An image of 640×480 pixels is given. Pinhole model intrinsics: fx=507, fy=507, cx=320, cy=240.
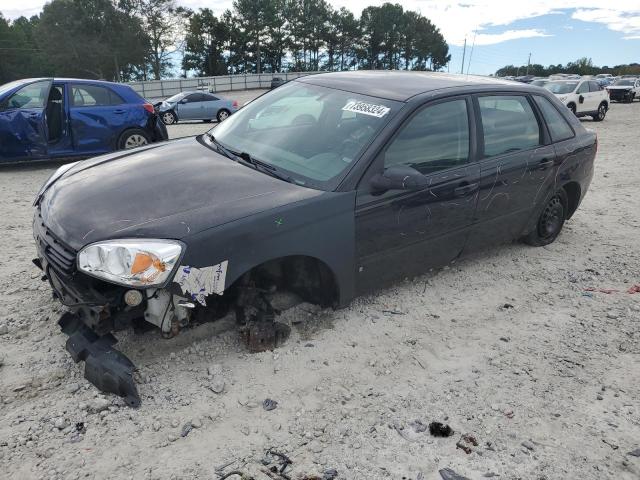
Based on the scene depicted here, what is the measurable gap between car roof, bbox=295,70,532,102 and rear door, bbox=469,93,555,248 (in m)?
0.24

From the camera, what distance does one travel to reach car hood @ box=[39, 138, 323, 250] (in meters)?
2.69

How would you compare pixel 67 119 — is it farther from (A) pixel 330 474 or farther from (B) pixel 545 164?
(A) pixel 330 474

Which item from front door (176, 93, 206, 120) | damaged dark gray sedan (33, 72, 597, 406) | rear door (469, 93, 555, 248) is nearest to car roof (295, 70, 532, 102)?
damaged dark gray sedan (33, 72, 597, 406)

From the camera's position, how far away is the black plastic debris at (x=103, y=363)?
2.59 m

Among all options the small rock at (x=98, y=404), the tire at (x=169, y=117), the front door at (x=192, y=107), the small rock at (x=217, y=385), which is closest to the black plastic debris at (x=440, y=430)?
the small rock at (x=217, y=385)

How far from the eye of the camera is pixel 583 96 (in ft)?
60.0

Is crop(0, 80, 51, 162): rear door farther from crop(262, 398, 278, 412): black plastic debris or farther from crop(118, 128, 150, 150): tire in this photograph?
crop(262, 398, 278, 412): black plastic debris

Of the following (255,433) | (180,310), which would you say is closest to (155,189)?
(180,310)

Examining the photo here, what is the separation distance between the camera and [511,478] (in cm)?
Answer: 234

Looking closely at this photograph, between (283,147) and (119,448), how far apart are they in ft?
6.92

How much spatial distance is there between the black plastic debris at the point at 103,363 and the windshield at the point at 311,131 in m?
1.46

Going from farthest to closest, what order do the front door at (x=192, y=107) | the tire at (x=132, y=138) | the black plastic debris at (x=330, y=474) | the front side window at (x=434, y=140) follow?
the front door at (x=192, y=107) < the tire at (x=132, y=138) < the front side window at (x=434, y=140) < the black plastic debris at (x=330, y=474)

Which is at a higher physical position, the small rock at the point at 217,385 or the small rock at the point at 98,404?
the small rock at the point at 98,404

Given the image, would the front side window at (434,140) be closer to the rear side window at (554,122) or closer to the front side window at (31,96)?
the rear side window at (554,122)
